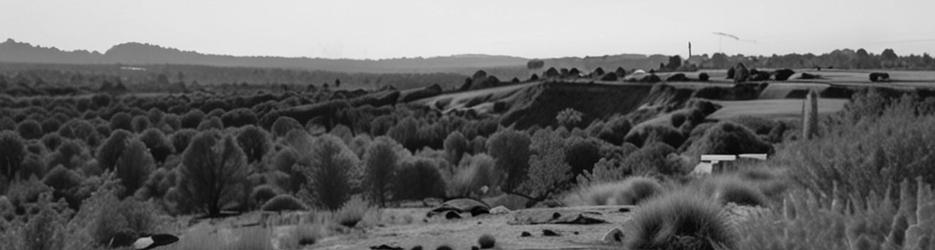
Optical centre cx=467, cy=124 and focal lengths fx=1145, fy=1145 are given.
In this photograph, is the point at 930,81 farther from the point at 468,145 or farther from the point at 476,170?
the point at 476,170

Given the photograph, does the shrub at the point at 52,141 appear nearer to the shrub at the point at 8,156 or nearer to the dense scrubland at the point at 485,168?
the dense scrubland at the point at 485,168

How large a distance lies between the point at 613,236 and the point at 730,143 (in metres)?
36.1

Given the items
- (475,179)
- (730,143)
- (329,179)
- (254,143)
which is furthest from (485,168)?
(254,143)

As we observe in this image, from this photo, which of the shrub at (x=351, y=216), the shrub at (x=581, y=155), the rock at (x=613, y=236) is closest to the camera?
the rock at (x=613, y=236)

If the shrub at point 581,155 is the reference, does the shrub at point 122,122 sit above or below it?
below

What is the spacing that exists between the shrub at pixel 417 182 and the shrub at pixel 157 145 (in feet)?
91.0

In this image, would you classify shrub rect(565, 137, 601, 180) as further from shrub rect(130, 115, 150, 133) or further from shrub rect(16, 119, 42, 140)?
shrub rect(130, 115, 150, 133)

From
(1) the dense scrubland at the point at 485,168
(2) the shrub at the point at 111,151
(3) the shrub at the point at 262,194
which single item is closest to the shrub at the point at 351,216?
(1) the dense scrubland at the point at 485,168

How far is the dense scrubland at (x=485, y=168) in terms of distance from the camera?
11703 millimetres

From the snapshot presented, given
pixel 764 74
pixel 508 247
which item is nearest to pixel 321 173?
pixel 508 247

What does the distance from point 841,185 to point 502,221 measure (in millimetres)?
7733

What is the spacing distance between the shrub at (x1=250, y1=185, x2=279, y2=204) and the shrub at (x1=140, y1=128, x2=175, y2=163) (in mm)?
23176

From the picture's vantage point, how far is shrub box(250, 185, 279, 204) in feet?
139

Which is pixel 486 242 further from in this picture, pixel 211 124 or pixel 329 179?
pixel 211 124
